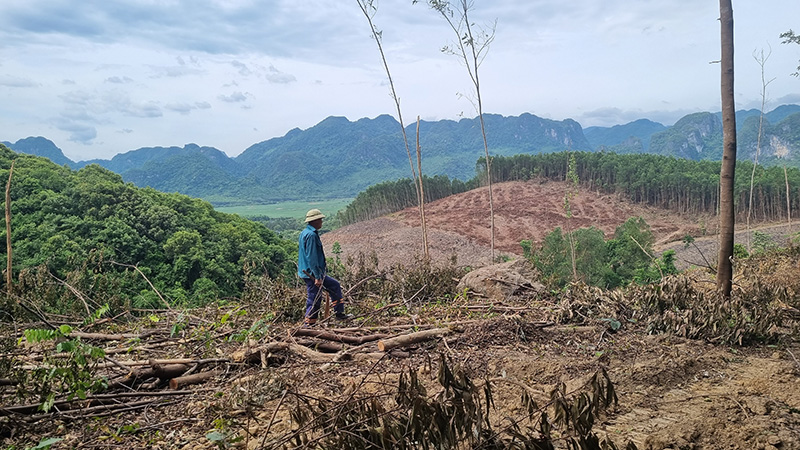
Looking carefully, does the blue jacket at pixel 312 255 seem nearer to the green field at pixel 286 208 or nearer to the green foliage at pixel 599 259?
the green foliage at pixel 599 259

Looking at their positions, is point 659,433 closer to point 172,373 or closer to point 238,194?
point 172,373

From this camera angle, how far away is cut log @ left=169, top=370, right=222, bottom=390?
12.1ft

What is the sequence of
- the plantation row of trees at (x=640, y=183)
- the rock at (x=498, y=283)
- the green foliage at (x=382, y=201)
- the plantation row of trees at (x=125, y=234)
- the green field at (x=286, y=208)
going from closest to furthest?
the rock at (x=498, y=283)
the plantation row of trees at (x=125, y=234)
the plantation row of trees at (x=640, y=183)
the green foliage at (x=382, y=201)
the green field at (x=286, y=208)

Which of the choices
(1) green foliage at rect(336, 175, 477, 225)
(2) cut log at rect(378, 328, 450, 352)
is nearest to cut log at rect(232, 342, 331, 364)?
(2) cut log at rect(378, 328, 450, 352)

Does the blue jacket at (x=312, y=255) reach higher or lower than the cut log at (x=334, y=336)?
higher

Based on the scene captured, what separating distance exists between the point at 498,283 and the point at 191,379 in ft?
14.6

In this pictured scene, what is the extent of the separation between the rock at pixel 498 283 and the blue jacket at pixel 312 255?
8.61 feet

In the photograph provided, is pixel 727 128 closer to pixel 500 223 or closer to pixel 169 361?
pixel 169 361

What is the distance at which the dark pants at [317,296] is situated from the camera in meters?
5.39

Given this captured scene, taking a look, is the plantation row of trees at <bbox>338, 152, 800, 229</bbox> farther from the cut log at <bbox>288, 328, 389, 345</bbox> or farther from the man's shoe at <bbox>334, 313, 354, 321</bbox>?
the cut log at <bbox>288, 328, 389, 345</bbox>

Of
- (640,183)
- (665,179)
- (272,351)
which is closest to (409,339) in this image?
(272,351)

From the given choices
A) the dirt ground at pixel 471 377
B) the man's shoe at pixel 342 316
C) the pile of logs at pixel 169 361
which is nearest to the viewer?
the dirt ground at pixel 471 377

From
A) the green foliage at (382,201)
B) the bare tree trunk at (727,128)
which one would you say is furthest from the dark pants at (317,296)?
the green foliage at (382,201)

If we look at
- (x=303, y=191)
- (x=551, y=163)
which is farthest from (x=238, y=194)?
(x=551, y=163)
